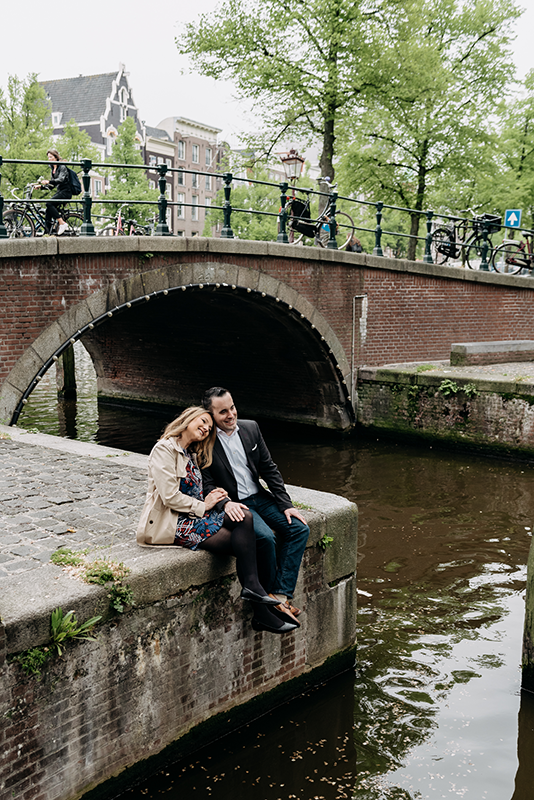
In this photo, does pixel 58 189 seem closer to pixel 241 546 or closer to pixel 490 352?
pixel 241 546

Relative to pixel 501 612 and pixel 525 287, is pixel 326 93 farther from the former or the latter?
pixel 501 612

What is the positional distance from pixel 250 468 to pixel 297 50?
51.6 ft

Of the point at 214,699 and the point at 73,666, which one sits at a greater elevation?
the point at 73,666

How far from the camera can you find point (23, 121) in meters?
21.9

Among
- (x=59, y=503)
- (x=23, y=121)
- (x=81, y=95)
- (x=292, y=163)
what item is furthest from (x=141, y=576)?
(x=81, y=95)

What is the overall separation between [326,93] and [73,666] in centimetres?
1639

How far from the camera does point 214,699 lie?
395 cm

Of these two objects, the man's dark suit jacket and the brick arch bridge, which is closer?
the man's dark suit jacket

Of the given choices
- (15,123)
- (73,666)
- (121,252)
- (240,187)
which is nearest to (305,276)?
(121,252)

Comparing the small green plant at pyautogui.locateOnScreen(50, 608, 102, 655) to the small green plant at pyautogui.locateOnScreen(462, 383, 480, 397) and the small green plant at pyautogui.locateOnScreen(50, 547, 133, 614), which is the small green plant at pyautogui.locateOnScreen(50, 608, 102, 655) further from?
the small green plant at pyautogui.locateOnScreen(462, 383, 480, 397)

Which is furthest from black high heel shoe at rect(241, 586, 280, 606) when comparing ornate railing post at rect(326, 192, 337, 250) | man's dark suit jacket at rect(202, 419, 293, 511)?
ornate railing post at rect(326, 192, 337, 250)

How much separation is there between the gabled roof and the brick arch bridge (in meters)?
32.5

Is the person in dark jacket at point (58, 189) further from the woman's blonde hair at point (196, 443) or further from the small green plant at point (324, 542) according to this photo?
the small green plant at point (324, 542)

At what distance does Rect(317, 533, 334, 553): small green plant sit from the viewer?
4.52m
